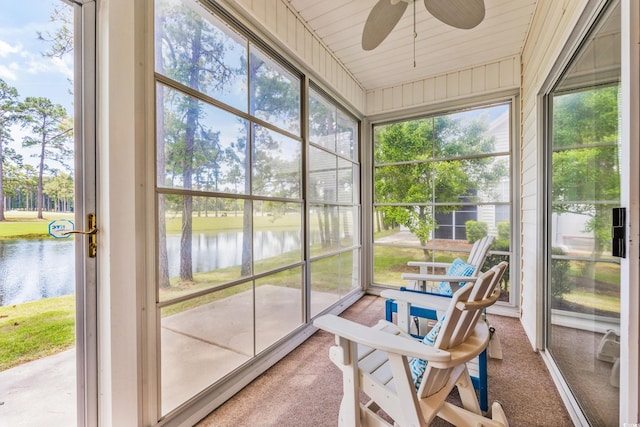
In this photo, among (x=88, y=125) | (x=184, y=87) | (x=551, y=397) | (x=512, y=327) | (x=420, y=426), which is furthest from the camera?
(x=512, y=327)

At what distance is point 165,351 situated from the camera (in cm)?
145

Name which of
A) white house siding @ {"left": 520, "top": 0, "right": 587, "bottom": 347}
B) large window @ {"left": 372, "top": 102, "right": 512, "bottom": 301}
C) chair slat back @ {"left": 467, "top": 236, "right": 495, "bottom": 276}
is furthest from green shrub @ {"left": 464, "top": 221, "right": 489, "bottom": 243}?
chair slat back @ {"left": 467, "top": 236, "right": 495, "bottom": 276}

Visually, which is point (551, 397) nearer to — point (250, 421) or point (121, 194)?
point (250, 421)

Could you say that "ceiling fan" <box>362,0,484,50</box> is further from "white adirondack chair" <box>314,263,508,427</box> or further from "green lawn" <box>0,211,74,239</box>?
"green lawn" <box>0,211,74,239</box>

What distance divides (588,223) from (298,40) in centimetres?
247

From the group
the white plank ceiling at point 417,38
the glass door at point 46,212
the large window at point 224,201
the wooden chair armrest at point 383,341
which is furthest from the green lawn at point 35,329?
the white plank ceiling at point 417,38

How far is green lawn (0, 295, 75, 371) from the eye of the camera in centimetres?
107

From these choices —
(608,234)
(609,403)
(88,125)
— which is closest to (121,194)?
(88,125)

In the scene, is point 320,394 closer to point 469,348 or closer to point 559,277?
point 469,348

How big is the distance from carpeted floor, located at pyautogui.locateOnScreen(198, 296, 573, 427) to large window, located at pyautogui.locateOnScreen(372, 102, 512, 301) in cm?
135

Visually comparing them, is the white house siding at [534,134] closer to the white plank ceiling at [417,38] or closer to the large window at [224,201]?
the white plank ceiling at [417,38]

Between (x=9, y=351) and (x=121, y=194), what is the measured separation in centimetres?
73

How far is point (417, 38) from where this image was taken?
8.82 feet

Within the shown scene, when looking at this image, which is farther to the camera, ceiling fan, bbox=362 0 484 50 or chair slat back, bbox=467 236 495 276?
chair slat back, bbox=467 236 495 276
